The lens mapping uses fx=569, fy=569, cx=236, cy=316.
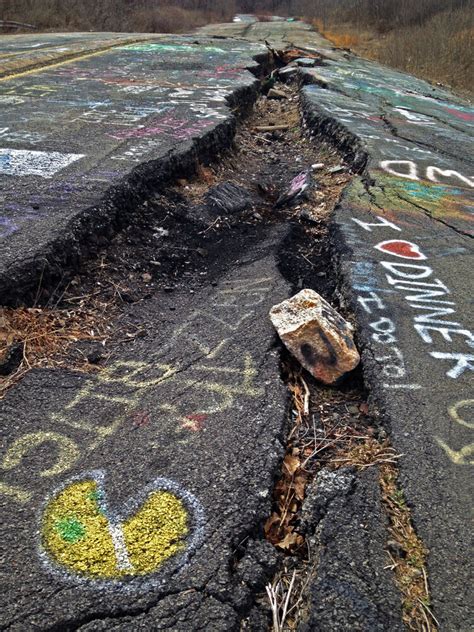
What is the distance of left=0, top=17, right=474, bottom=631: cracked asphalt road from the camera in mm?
1579

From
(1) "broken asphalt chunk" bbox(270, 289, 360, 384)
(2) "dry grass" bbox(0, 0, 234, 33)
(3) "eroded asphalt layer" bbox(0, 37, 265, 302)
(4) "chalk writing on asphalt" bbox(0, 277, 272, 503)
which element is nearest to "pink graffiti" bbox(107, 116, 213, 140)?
(3) "eroded asphalt layer" bbox(0, 37, 265, 302)

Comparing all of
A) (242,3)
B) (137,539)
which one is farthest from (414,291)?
(242,3)

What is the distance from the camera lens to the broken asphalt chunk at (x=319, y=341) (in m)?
2.47

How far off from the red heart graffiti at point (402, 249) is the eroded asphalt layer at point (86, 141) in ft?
5.73

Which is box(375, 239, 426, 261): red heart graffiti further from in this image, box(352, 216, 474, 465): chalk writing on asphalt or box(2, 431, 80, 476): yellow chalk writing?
box(2, 431, 80, 476): yellow chalk writing

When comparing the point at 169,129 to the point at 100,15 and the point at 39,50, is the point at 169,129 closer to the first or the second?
the point at 39,50

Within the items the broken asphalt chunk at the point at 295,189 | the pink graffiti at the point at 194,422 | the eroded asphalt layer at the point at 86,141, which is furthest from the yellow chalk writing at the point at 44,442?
the broken asphalt chunk at the point at 295,189

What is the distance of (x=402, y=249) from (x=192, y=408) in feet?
6.65

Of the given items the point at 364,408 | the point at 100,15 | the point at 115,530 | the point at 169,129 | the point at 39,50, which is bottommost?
the point at 364,408

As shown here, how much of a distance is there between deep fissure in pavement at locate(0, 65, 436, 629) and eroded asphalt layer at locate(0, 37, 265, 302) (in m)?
0.18

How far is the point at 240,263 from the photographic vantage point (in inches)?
143

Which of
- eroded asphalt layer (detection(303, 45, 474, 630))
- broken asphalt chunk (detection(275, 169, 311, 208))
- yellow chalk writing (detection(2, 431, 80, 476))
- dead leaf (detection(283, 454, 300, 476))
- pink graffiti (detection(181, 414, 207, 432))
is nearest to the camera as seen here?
eroded asphalt layer (detection(303, 45, 474, 630))

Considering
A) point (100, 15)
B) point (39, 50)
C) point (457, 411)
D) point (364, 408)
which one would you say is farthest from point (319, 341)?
point (100, 15)

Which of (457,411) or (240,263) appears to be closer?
(457,411)
